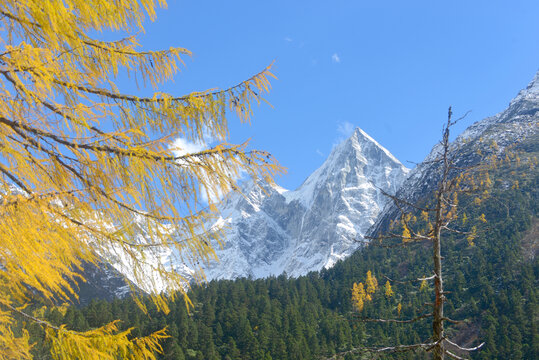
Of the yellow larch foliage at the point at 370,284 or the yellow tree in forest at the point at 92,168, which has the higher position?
the yellow larch foliage at the point at 370,284

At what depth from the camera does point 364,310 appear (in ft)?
235

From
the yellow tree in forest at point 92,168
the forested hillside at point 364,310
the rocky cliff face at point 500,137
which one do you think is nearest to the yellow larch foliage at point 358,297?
the forested hillside at point 364,310

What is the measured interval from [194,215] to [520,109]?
216278 millimetres

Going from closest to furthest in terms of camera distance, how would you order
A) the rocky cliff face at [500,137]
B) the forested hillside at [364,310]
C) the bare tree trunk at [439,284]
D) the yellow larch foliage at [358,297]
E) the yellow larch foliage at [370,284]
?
the bare tree trunk at [439,284], the forested hillside at [364,310], the yellow larch foliage at [358,297], the yellow larch foliage at [370,284], the rocky cliff face at [500,137]

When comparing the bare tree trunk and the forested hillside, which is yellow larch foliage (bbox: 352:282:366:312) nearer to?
the forested hillside

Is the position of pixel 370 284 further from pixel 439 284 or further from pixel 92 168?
pixel 92 168

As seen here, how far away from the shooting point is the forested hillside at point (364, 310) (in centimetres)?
5131

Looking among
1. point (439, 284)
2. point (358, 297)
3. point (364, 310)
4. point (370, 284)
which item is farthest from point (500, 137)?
point (439, 284)

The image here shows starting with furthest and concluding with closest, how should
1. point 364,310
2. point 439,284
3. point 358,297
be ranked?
point 358,297, point 364,310, point 439,284

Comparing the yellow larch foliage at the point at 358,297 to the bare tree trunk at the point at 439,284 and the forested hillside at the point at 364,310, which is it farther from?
the bare tree trunk at the point at 439,284

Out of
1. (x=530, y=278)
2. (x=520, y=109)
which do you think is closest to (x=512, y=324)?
(x=530, y=278)

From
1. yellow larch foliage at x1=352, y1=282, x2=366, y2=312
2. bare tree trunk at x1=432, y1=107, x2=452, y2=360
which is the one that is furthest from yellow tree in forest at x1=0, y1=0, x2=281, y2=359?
yellow larch foliage at x1=352, y1=282, x2=366, y2=312

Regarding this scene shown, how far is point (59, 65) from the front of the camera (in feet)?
9.49

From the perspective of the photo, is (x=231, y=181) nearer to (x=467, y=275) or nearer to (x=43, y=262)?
(x=43, y=262)
